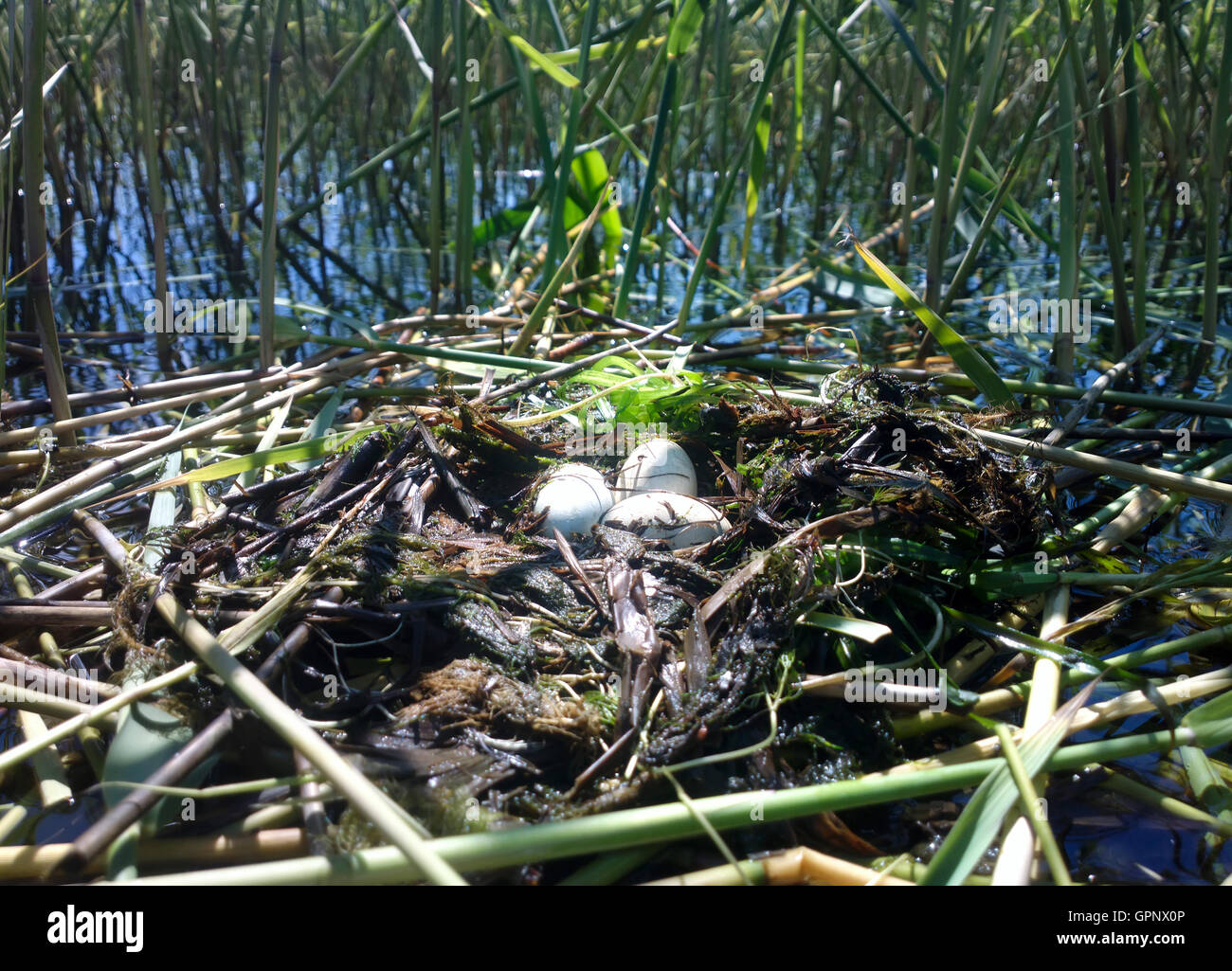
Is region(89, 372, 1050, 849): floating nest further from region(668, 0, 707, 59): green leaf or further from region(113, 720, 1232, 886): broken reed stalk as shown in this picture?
region(668, 0, 707, 59): green leaf

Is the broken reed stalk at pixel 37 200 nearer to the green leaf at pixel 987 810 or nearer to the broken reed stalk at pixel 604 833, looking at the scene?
the broken reed stalk at pixel 604 833

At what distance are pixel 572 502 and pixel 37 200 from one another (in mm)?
1582

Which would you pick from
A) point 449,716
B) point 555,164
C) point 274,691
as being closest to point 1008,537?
point 449,716

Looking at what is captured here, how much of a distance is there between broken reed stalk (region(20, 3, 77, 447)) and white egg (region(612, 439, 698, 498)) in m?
1.58

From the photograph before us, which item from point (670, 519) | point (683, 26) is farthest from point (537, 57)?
point (670, 519)

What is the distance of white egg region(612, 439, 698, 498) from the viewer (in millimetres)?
2088

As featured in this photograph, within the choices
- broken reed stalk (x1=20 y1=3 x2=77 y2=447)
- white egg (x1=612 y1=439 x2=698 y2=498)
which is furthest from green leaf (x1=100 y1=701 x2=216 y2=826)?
broken reed stalk (x1=20 y1=3 x2=77 y2=447)

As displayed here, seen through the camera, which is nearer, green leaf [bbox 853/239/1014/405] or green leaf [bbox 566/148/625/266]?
green leaf [bbox 853/239/1014/405]

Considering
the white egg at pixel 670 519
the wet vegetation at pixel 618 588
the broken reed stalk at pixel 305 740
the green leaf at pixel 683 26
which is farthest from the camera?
the green leaf at pixel 683 26

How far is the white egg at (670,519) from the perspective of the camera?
192cm

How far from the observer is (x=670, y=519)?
195cm

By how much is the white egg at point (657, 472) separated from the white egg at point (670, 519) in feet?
0.30

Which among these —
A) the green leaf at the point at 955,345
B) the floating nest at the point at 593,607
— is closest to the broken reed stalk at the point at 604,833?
the floating nest at the point at 593,607
